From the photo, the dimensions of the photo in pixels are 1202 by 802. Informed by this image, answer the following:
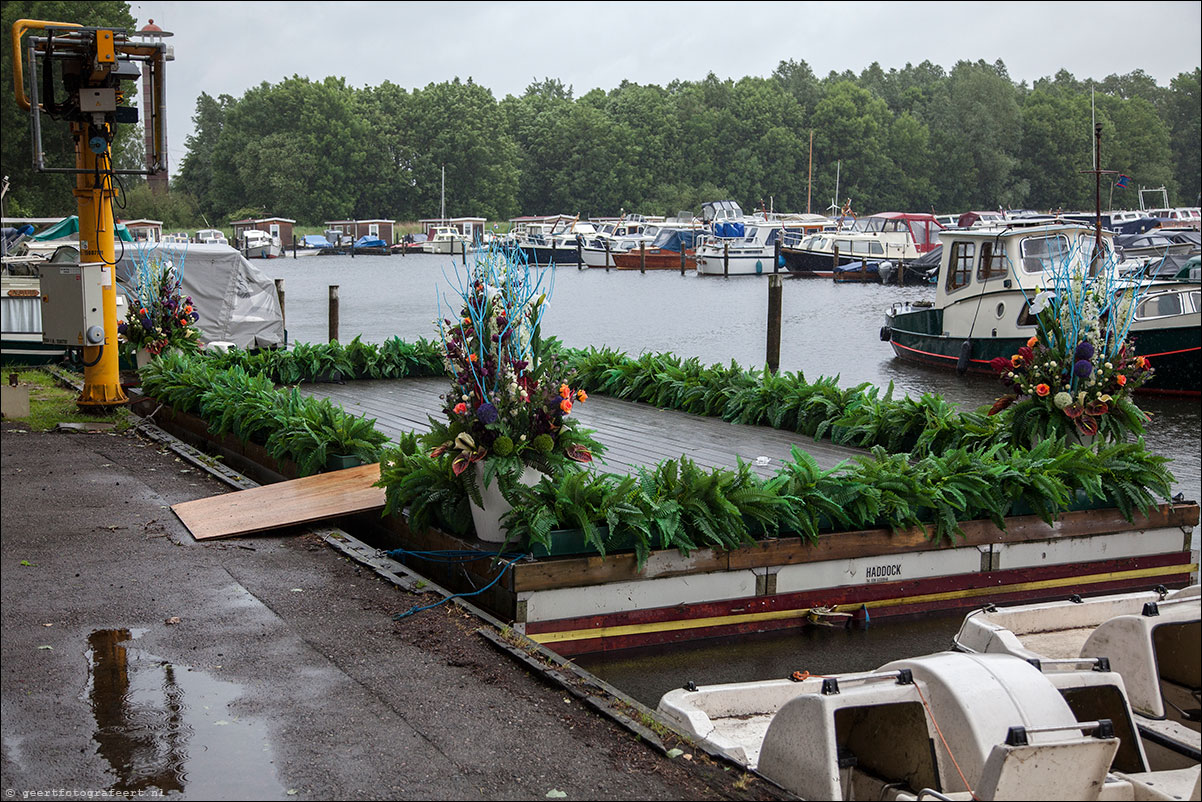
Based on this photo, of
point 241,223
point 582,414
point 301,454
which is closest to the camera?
point 301,454

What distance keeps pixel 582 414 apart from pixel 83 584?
690cm

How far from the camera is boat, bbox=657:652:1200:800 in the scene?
459 cm

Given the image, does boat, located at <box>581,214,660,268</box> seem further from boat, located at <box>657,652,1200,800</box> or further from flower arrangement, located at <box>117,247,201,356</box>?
boat, located at <box>657,652,1200,800</box>

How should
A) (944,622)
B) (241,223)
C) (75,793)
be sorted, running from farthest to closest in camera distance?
(241,223) → (944,622) → (75,793)

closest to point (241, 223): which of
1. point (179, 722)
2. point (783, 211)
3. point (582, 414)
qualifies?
point (783, 211)

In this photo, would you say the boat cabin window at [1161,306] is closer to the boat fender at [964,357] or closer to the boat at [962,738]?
the boat fender at [964,357]

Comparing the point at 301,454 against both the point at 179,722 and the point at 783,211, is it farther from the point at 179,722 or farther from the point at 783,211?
the point at 783,211

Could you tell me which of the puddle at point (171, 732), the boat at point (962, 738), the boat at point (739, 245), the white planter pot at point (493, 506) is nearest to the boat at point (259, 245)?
the boat at point (739, 245)

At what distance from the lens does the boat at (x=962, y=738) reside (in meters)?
4.59

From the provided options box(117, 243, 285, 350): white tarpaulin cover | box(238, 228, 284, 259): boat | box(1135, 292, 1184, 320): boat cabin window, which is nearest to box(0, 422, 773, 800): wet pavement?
box(117, 243, 285, 350): white tarpaulin cover

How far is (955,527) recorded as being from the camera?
8.82 meters

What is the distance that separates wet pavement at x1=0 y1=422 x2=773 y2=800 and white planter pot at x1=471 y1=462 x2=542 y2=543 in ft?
2.16

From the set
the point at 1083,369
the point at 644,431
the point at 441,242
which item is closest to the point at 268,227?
the point at 441,242

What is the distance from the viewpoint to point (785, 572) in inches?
334
